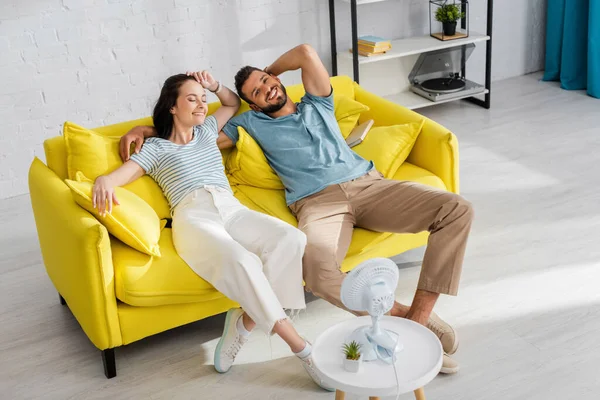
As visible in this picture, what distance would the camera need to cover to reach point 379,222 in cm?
282

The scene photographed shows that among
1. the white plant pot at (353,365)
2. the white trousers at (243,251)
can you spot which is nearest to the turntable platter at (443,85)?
the white trousers at (243,251)

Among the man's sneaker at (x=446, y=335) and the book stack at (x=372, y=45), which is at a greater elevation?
the book stack at (x=372, y=45)

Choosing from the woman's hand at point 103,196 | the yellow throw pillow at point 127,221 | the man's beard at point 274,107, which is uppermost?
the man's beard at point 274,107

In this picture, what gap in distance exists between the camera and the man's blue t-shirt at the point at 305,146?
294 centimetres

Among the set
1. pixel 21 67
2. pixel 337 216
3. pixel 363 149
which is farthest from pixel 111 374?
pixel 21 67

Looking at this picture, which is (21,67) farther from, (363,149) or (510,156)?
(510,156)

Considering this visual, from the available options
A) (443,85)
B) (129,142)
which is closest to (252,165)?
(129,142)

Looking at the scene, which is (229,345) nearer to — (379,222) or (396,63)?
(379,222)

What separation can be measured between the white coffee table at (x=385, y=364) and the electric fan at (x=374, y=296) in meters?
0.03

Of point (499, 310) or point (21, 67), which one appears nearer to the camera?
point (499, 310)

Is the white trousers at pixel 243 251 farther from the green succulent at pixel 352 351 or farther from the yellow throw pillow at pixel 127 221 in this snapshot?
the green succulent at pixel 352 351

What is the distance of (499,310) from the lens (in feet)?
9.33

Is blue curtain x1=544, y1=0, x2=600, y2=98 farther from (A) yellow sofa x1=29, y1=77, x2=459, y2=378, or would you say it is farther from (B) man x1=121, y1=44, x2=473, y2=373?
(B) man x1=121, y1=44, x2=473, y2=373

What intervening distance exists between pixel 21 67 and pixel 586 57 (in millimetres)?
3515
